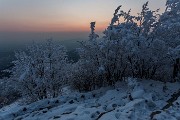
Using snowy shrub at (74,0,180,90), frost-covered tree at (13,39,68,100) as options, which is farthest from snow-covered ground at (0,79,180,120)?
frost-covered tree at (13,39,68,100)

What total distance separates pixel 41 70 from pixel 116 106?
10908 millimetres

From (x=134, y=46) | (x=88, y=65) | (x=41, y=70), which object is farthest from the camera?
(x=41, y=70)

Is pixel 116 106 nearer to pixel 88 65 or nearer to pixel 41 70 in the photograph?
pixel 88 65

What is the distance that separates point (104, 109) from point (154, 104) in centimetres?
260

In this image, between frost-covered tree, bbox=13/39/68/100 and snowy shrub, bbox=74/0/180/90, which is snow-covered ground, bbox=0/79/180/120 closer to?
snowy shrub, bbox=74/0/180/90

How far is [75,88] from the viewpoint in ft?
82.6

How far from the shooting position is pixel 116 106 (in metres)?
13.6

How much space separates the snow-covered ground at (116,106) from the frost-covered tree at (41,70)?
640cm

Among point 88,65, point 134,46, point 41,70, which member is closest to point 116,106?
point 134,46

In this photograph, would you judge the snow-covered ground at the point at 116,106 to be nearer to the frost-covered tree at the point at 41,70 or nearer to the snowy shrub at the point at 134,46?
the snowy shrub at the point at 134,46

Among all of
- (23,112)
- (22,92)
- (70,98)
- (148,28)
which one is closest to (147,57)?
(148,28)

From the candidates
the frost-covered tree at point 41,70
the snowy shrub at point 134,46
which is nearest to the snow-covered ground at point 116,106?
the snowy shrub at point 134,46

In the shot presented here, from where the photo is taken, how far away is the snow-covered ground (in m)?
11.7

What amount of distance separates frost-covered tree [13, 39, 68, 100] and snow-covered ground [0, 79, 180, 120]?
640 centimetres
